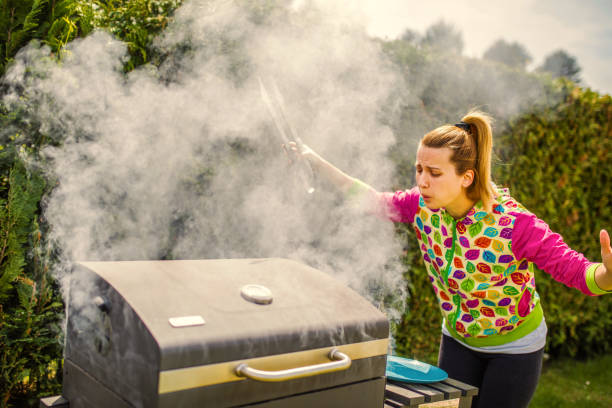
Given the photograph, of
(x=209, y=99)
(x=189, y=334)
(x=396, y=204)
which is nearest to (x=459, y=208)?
(x=396, y=204)

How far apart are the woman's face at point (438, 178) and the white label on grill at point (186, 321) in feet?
3.48

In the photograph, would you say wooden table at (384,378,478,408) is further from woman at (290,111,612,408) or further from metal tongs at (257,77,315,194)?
metal tongs at (257,77,315,194)

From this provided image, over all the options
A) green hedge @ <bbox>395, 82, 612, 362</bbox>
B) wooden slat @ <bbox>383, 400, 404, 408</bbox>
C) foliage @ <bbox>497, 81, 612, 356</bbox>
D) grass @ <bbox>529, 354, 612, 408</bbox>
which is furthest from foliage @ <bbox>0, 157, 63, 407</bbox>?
foliage @ <bbox>497, 81, 612, 356</bbox>

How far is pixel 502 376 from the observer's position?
209cm

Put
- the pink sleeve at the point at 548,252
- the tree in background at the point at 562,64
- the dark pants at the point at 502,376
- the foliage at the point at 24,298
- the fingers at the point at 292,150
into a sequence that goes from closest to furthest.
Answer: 1. the pink sleeve at the point at 548,252
2. the foliage at the point at 24,298
3. the dark pants at the point at 502,376
4. the fingers at the point at 292,150
5. the tree in background at the point at 562,64

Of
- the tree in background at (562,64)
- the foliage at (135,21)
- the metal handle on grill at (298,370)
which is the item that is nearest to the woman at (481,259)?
the metal handle on grill at (298,370)

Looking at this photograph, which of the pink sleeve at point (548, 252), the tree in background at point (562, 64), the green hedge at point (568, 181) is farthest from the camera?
the tree in background at point (562, 64)

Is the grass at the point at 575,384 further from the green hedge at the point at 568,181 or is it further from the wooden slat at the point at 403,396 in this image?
the wooden slat at the point at 403,396

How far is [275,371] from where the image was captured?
140cm

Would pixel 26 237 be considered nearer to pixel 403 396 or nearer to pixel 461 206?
pixel 403 396

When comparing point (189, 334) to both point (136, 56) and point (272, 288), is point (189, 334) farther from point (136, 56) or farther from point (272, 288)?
point (136, 56)

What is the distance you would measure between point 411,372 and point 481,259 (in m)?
0.52

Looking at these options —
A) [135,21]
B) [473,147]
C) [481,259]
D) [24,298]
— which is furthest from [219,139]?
[481,259]

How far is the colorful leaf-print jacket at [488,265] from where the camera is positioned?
198cm
